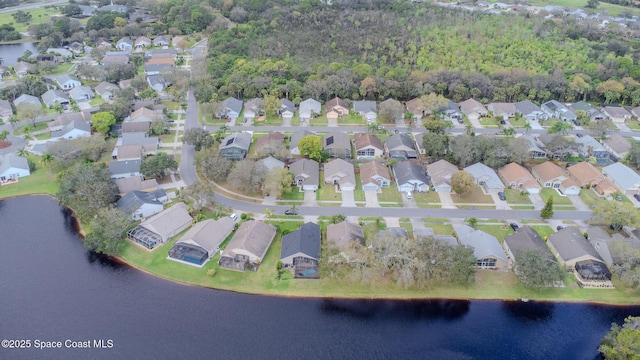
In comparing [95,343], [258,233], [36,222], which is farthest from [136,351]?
[36,222]

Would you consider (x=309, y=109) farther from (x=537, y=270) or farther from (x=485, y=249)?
(x=537, y=270)

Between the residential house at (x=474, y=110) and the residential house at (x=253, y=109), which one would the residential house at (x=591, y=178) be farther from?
the residential house at (x=253, y=109)

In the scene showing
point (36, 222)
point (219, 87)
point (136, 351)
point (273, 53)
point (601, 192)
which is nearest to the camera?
point (136, 351)

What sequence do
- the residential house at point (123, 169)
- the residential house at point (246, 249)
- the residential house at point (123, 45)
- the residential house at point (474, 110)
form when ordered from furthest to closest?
the residential house at point (123, 45), the residential house at point (474, 110), the residential house at point (123, 169), the residential house at point (246, 249)

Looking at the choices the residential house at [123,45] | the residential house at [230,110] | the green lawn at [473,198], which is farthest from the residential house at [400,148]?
the residential house at [123,45]

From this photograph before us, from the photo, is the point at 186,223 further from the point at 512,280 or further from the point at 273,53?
the point at 273,53

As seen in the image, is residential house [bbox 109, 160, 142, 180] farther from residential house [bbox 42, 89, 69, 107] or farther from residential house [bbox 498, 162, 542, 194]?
residential house [bbox 498, 162, 542, 194]

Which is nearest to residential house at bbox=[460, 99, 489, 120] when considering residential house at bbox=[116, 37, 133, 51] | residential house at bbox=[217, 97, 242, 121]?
residential house at bbox=[217, 97, 242, 121]
